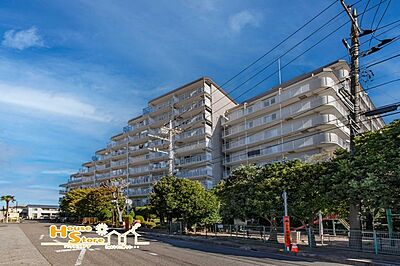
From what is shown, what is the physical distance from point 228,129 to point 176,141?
10641mm

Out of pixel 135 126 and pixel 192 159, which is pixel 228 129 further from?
pixel 135 126

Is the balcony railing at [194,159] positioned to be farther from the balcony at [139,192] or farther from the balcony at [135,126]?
the balcony at [135,126]

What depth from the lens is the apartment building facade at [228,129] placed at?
47.4 meters

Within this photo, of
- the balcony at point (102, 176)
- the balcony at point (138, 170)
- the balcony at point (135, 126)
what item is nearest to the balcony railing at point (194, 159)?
the balcony at point (138, 170)

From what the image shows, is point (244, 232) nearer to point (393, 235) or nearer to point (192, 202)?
point (192, 202)

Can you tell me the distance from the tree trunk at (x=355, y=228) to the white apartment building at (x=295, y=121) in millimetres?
21928

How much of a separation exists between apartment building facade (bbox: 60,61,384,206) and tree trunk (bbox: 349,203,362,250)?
46.6ft

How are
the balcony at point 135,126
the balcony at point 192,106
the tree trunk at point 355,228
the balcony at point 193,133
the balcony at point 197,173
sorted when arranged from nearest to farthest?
the tree trunk at point 355,228 → the balcony at point 197,173 → the balcony at point 193,133 → the balcony at point 192,106 → the balcony at point 135,126

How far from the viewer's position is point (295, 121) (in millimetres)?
50250

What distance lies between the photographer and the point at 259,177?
1036 inches

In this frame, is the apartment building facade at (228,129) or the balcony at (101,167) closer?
the apartment building facade at (228,129)

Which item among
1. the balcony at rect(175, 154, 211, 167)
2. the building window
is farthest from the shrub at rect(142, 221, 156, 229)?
the building window

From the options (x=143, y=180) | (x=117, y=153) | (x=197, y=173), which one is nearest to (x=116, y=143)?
(x=117, y=153)

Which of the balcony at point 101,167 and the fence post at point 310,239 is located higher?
the balcony at point 101,167
